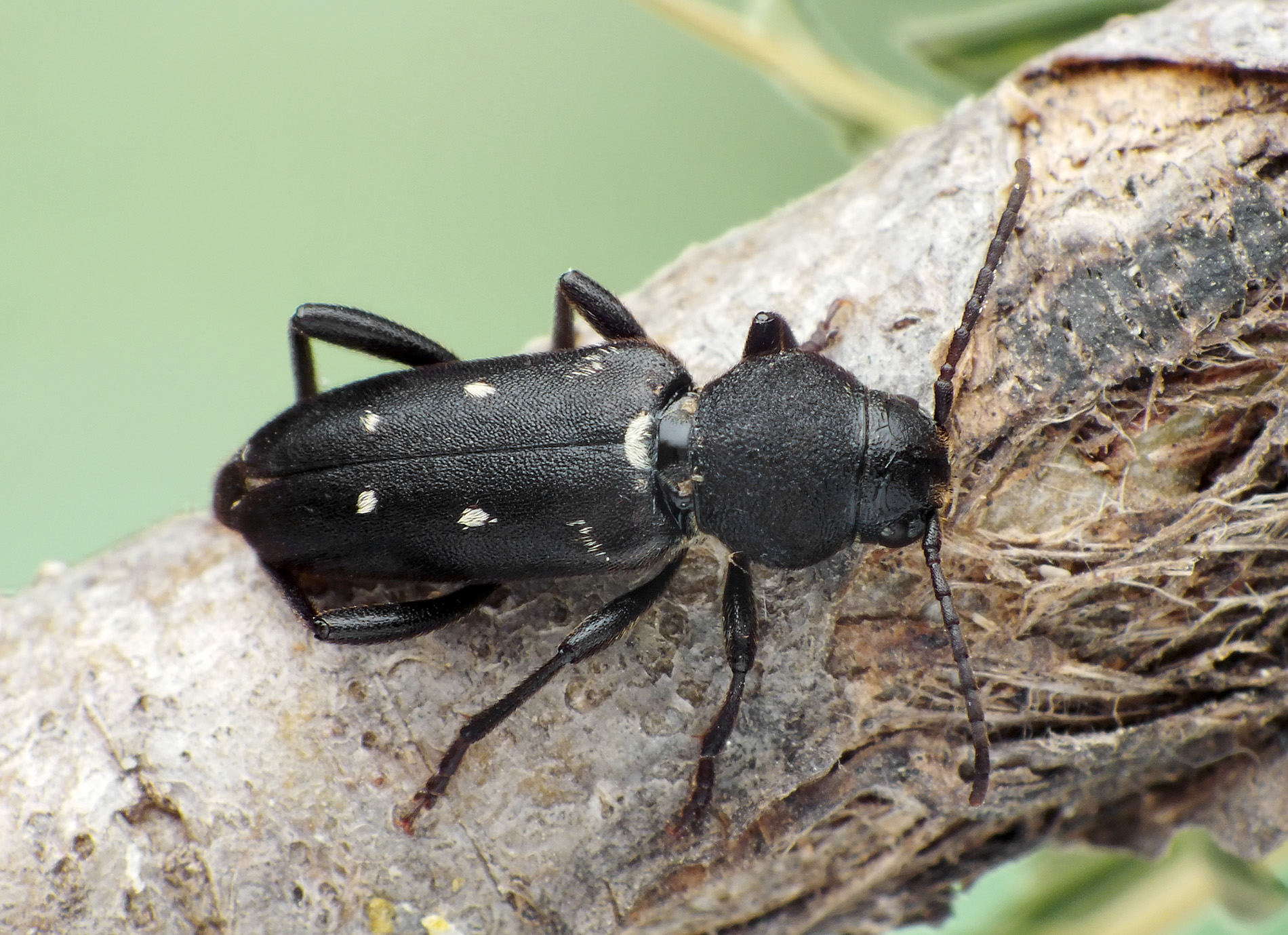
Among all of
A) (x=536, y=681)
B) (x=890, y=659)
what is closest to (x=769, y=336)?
(x=890, y=659)

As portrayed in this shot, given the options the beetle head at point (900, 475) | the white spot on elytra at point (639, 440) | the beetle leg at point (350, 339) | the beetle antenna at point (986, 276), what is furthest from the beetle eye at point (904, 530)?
the beetle leg at point (350, 339)

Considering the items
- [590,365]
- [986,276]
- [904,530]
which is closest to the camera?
[986,276]

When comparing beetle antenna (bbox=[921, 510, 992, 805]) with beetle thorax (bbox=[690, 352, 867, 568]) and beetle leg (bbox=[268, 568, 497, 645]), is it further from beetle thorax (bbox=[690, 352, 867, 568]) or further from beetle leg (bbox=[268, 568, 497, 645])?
beetle leg (bbox=[268, 568, 497, 645])

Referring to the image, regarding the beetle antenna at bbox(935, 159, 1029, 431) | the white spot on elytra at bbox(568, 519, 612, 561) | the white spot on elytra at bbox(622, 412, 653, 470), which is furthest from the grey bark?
the white spot on elytra at bbox(622, 412, 653, 470)

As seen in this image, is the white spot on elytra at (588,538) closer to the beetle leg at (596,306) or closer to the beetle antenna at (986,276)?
the beetle leg at (596,306)

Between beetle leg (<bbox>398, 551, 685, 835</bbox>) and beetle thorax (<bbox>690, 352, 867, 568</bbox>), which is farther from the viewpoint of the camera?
beetle thorax (<bbox>690, 352, 867, 568</bbox>)

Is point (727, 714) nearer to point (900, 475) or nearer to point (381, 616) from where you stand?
point (900, 475)

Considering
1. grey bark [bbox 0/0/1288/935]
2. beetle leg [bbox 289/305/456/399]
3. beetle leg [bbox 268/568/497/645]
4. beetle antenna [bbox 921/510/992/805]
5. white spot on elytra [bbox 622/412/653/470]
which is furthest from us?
beetle leg [bbox 289/305/456/399]
